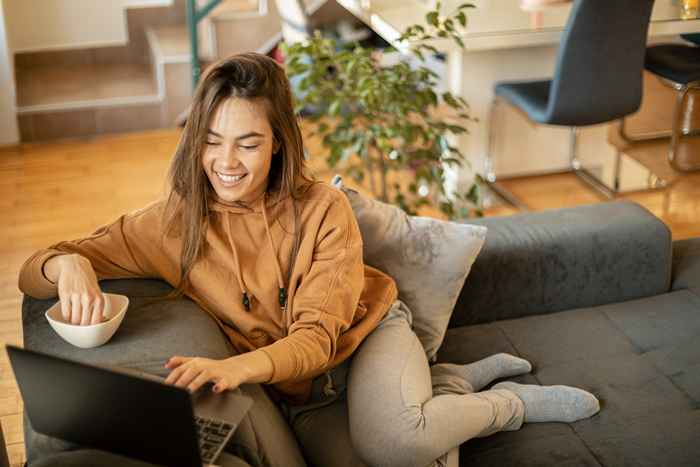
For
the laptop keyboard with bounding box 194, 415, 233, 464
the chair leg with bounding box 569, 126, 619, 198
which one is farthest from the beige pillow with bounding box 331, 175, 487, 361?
the chair leg with bounding box 569, 126, 619, 198

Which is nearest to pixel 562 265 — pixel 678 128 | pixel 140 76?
pixel 678 128

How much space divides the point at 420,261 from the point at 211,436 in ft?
2.48

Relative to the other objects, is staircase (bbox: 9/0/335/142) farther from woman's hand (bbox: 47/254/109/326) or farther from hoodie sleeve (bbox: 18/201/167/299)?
woman's hand (bbox: 47/254/109/326)

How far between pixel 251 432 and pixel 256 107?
0.56 metres

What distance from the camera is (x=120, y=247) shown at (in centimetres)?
182

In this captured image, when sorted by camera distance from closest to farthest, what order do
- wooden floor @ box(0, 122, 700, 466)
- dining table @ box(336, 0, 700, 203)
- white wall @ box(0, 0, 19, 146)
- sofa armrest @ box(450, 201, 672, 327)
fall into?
sofa armrest @ box(450, 201, 672, 327), dining table @ box(336, 0, 700, 203), wooden floor @ box(0, 122, 700, 466), white wall @ box(0, 0, 19, 146)

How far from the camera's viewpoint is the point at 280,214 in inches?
71.0

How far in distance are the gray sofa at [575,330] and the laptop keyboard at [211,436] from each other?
19 centimetres

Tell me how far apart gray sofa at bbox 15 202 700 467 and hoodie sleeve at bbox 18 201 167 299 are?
0.12 feet

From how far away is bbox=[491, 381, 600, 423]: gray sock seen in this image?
182cm

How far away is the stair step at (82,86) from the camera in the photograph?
169 inches

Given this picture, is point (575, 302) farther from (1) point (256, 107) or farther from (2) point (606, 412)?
(1) point (256, 107)

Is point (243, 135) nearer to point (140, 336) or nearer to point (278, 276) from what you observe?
point (278, 276)

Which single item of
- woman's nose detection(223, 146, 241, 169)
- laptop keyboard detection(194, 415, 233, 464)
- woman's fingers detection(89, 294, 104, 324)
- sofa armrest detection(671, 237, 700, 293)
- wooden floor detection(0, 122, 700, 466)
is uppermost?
woman's nose detection(223, 146, 241, 169)
